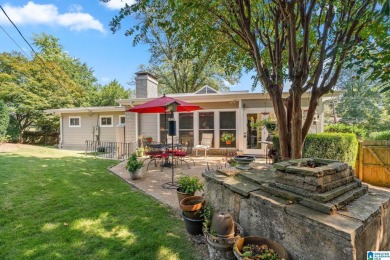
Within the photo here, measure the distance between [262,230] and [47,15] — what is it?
14047 millimetres

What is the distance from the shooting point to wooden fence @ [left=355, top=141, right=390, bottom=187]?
554 cm

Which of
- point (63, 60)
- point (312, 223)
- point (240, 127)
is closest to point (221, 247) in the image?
point (312, 223)

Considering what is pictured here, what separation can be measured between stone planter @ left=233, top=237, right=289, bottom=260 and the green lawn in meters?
0.69

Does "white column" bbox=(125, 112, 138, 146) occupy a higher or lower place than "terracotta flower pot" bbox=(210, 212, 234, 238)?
higher

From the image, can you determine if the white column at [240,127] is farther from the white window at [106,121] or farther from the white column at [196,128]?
the white window at [106,121]

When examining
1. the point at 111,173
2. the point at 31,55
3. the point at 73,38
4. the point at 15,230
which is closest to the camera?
the point at 15,230

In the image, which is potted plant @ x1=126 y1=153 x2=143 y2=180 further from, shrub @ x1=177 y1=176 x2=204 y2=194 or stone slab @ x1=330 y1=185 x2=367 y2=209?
stone slab @ x1=330 y1=185 x2=367 y2=209

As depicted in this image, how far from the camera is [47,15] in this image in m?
10.8

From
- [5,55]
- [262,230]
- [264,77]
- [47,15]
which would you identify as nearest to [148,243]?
[262,230]

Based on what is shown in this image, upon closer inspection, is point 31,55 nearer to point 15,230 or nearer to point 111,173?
point 111,173

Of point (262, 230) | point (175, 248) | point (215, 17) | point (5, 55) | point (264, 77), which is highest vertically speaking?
point (5, 55)

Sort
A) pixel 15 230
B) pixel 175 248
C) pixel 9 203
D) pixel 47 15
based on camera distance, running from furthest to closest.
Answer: pixel 47 15 → pixel 9 203 → pixel 15 230 → pixel 175 248

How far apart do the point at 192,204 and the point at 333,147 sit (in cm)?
452

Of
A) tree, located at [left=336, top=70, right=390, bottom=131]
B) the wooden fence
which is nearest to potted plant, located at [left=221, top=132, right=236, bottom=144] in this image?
the wooden fence
